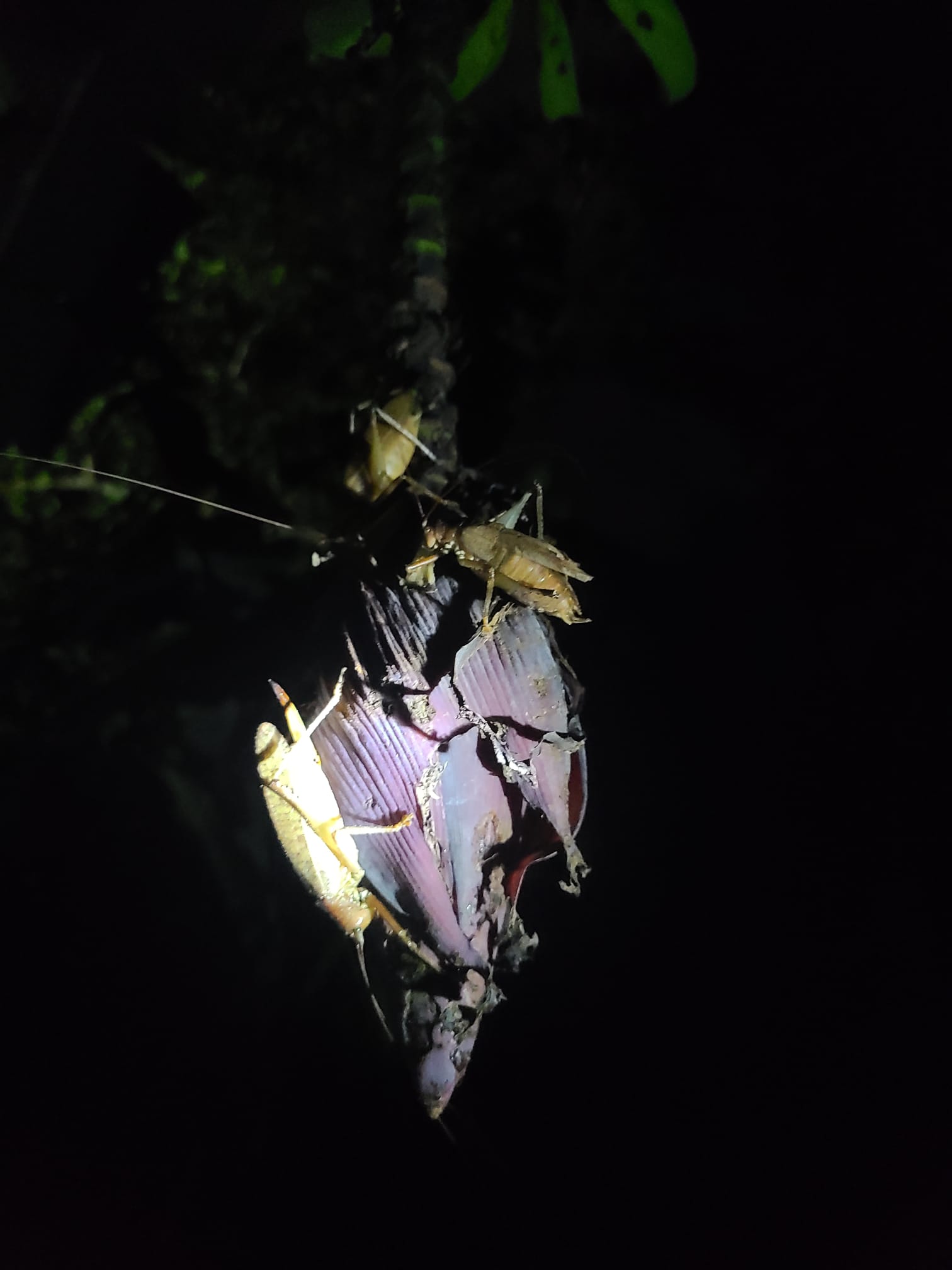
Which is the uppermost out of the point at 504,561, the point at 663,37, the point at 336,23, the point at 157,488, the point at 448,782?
the point at 336,23

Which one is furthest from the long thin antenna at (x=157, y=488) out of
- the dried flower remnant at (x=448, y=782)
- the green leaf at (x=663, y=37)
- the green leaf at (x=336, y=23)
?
the green leaf at (x=663, y=37)

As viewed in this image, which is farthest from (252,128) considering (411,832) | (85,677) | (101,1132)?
(101,1132)

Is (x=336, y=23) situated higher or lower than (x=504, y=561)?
higher

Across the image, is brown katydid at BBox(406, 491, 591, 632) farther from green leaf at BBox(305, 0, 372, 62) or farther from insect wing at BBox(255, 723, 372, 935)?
green leaf at BBox(305, 0, 372, 62)

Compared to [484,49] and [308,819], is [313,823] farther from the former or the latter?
[484,49]

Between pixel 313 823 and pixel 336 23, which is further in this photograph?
pixel 336 23

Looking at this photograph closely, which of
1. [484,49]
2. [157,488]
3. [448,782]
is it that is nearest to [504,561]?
[448,782]
